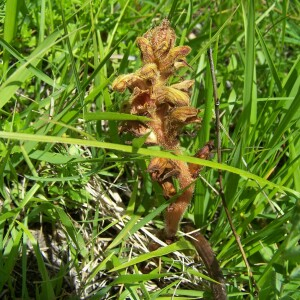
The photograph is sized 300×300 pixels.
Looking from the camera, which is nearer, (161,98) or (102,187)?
(161,98)

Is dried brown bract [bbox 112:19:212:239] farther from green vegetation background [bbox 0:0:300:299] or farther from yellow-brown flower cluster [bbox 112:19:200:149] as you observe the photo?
green vegetation background [bbox 0:0:300:299]

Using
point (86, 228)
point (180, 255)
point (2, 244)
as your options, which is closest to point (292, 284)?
point (180, 255)

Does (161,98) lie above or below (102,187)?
above

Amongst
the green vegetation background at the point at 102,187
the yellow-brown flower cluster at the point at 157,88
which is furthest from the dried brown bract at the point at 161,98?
the green vegetation background at the point at 102,187

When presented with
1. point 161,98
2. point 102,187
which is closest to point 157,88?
point 161,98

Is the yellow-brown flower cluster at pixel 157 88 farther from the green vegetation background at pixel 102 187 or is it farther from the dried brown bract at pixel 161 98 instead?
the green vegetation background at pixel 102 187

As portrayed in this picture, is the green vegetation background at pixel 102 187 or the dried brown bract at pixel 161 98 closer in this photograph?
the dried brown bract at pixel 161 98

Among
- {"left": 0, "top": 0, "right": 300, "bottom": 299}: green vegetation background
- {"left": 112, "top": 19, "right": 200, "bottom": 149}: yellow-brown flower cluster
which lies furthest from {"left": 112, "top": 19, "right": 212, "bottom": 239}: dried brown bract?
{"left": 0, "top": 0, "right": 300, "bottom": 299}: green vegetation background

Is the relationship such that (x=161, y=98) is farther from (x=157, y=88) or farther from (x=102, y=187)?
(x=102, y=187)

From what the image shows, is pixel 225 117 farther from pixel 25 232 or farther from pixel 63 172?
pixel 25 232

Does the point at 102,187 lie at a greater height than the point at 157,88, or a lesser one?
lesser

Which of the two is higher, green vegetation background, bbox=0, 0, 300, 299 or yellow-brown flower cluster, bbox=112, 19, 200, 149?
yellow-brown flower cluster, bbox=112, 19, 200, 149
